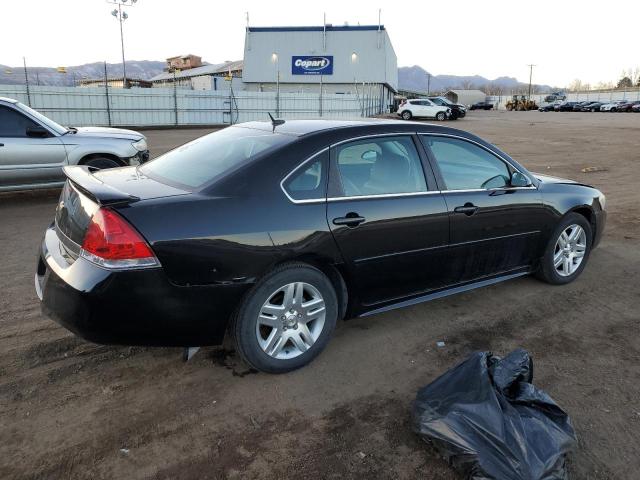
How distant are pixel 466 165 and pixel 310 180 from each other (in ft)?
4.91

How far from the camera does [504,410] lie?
2346mm

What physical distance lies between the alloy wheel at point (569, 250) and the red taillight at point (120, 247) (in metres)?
3.62

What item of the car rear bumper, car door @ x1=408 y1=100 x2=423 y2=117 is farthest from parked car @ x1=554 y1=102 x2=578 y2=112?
the car rear bumper

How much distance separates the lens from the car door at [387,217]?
3338 millimetres

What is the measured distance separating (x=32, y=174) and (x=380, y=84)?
4192 cm

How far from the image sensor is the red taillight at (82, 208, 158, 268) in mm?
2688

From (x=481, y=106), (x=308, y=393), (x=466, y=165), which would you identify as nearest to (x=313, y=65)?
(x=481, y=106)

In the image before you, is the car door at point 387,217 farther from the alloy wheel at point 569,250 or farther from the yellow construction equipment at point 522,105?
the yellow construction equipment at point 522,105

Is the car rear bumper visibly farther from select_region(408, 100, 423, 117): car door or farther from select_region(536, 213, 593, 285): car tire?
select_region(408, 100, 423, 117): car door

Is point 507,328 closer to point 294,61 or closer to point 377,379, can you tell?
point 377,379

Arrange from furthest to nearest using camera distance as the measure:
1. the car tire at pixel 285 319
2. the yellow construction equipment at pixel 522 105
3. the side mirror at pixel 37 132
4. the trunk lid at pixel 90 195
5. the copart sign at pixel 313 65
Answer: the yellow construction equipment at pixel 522 105
the copart sign at pixel 313 65
the side mirror at pixel 37 132
the car tire at pixel 285 319
the trunk lid at pixel 90 195

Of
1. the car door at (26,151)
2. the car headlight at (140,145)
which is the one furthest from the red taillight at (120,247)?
the car headlight at (140,145)

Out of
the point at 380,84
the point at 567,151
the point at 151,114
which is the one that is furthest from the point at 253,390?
the point at 380,84

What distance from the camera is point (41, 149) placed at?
7.57 metres
